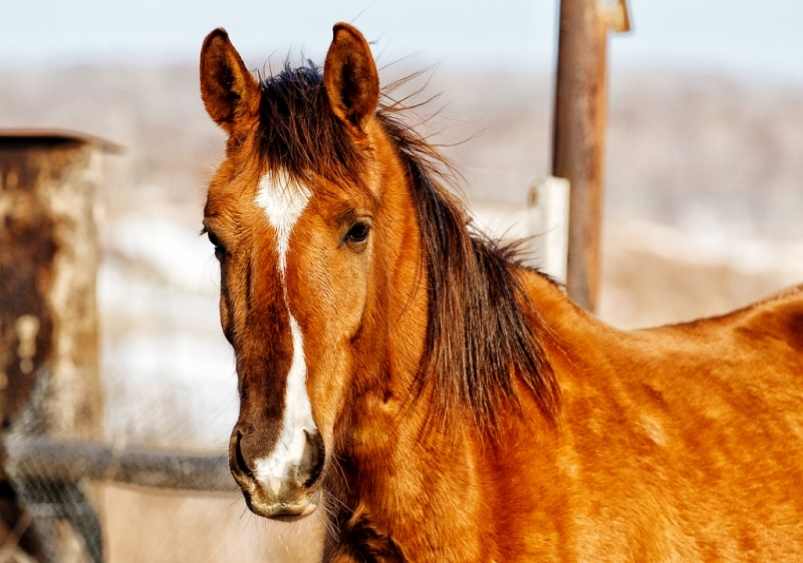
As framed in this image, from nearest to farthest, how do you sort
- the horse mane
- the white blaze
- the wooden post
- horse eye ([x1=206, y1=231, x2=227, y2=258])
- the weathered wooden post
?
the white blaze → horse eye ([x1=206, y1=231, x2=227, y2=258]) → the horse mane → the wooden post → the weathered wooden post

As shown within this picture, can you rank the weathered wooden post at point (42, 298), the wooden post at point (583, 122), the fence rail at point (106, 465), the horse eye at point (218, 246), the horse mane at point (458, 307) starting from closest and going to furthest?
1. the horse eye at point (218, 246)
2. the horse mane at point (458, 307)
3. the wooden post at point (583, 122)
4. the fence rail at point (106, 465)
5. the weathered wooden post at point (42, 298)

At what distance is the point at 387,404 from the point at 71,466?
3091 millimetres

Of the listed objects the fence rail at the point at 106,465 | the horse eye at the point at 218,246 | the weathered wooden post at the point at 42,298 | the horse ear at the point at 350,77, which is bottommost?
the fence rail at the point at 106,465

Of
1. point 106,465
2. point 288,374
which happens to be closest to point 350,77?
point 288,374

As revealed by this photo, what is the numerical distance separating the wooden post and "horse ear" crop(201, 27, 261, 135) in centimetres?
230

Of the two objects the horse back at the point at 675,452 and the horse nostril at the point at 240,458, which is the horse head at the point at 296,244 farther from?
the horse back at the point at 675,452

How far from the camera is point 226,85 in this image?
8.14 feet

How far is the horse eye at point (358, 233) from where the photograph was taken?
2.26m

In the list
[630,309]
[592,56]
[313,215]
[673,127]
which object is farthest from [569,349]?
[673,127]

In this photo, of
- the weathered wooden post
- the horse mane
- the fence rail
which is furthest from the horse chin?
the weathered wooden post

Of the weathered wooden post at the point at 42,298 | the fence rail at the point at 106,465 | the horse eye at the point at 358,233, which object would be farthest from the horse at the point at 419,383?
the weathered wooden post at the point at 42,298

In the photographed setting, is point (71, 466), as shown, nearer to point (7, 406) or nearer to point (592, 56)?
point (7, 406)

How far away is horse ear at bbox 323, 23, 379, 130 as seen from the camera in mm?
2305

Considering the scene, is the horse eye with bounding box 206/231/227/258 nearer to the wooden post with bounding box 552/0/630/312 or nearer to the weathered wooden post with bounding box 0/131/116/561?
the wooden post with bounding box 552/0/630/312
